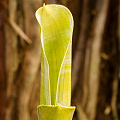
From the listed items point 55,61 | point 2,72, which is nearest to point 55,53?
point 55,61

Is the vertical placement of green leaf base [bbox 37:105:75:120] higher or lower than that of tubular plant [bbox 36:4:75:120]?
lower

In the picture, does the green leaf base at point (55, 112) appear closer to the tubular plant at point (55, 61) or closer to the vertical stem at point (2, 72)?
the tubular plant at point (55, 61)

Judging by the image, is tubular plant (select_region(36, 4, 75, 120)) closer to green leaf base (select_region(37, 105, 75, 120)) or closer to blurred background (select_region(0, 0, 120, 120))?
green leaf base (select_region(37, 105, 75, 120))

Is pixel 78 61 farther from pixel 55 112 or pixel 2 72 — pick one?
→ pixel 55 112

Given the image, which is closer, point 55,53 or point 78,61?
point 55,53

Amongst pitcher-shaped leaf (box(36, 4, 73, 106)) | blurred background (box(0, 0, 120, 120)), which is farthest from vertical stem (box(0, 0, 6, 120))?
pitcher-shaped leaf (box(36, 4, 73, 106))

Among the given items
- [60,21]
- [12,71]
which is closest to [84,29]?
[12,71]
